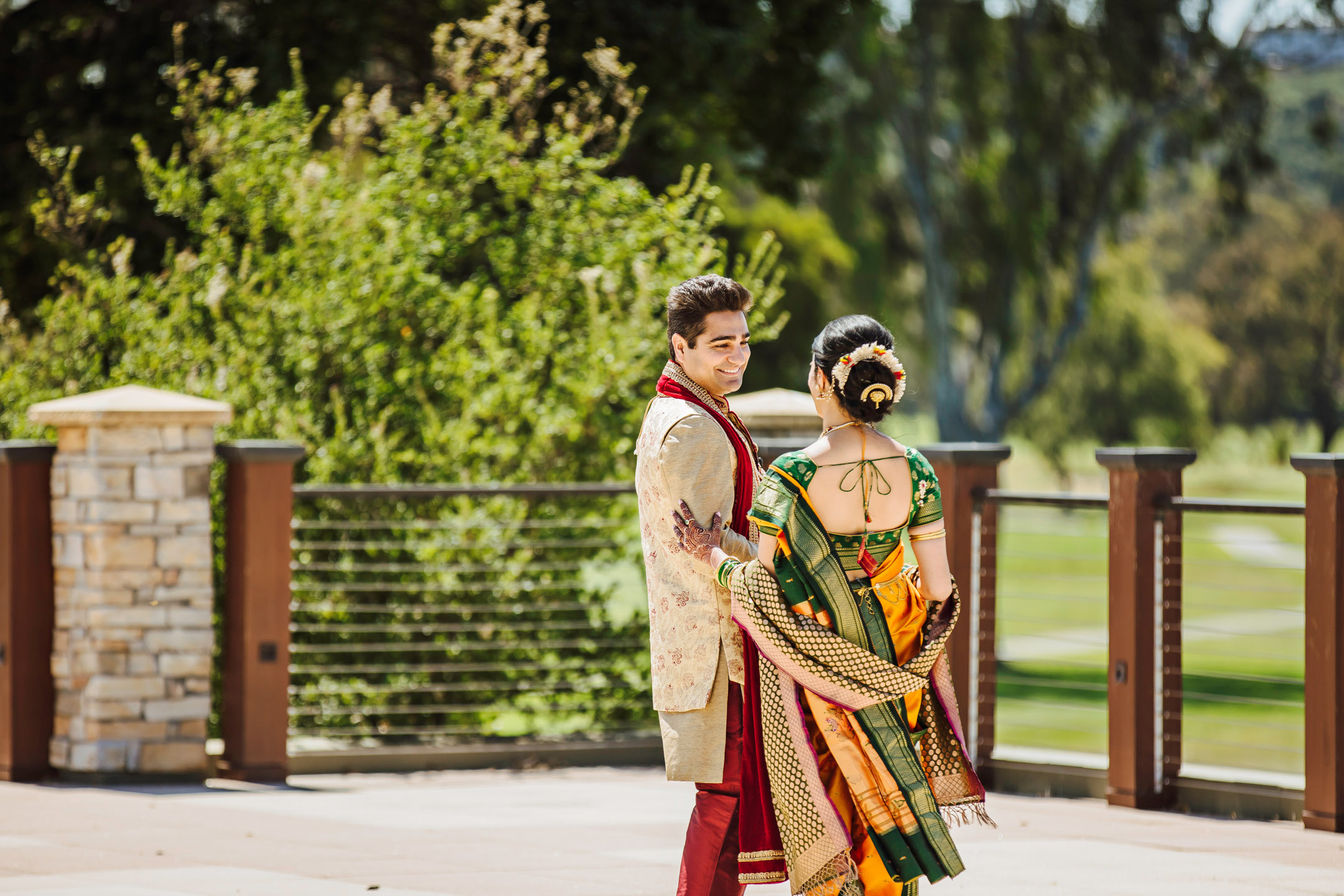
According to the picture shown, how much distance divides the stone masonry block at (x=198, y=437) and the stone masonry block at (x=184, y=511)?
0.25 metres

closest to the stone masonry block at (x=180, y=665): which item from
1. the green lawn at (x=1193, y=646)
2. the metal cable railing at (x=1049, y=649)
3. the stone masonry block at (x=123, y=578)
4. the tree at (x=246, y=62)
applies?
the stone masonry block at (x=123, y=578)

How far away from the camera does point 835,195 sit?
85.7 feet

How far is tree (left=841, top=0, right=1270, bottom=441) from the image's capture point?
25781mm

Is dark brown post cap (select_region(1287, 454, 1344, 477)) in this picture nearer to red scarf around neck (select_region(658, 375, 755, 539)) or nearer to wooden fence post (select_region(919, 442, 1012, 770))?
wooden fence post (select_region(919, 442, 1012, 770))

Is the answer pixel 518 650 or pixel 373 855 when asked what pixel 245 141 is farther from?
A: pixel 373 855

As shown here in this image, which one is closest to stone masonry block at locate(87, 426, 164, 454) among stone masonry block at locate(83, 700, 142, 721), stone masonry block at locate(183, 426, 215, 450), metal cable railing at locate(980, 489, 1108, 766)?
stone masonry block at locate(183, 426, 215, 450)

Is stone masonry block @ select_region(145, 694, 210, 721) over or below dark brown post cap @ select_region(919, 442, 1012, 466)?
below

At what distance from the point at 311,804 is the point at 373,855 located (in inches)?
45.9

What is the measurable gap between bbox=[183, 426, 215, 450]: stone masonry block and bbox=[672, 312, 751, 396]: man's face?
148 inches

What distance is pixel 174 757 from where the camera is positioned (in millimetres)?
7238

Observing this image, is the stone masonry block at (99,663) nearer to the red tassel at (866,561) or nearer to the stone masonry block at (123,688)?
the stone masonry block at (123,688)

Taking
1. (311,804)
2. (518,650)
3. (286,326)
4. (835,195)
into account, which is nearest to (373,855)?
(311,804)

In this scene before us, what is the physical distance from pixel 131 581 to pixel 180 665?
1.45 ft

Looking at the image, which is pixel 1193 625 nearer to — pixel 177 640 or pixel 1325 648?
pixel 1325 648
